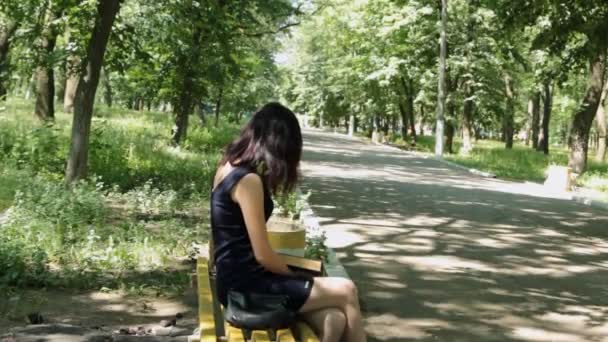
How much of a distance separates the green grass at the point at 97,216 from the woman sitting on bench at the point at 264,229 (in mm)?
2994

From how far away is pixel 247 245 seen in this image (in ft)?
13.0

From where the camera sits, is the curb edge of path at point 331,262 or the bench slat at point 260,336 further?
the curb edge of path at point 331,262

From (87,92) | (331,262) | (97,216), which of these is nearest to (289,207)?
(331,262)

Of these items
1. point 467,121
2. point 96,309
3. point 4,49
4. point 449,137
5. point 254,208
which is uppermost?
point 4,49

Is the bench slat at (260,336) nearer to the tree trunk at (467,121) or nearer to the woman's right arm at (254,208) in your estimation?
the woman's right arm at (254,208)

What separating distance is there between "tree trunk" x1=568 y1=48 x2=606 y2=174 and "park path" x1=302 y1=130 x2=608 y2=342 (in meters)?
8.05

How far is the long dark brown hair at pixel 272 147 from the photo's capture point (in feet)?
12.6


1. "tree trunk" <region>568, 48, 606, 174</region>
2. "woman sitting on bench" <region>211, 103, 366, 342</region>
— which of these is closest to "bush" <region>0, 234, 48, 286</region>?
"woman sitting on bench" <region>211, 103, 366, 342</region>

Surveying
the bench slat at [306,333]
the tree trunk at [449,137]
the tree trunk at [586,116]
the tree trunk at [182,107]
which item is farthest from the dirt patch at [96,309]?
the tree trunk at [449,137]

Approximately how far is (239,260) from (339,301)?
1.97 feet

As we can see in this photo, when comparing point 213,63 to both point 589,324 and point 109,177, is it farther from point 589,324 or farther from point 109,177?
point 589,324

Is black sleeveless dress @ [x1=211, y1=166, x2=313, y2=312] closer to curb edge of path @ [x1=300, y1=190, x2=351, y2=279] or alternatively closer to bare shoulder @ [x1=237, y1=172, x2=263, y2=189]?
bare shoulder @ [x1=237, y1=172, x2=263, y2=189]

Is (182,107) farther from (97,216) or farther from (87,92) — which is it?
(97,216)

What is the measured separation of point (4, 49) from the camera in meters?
22.8
